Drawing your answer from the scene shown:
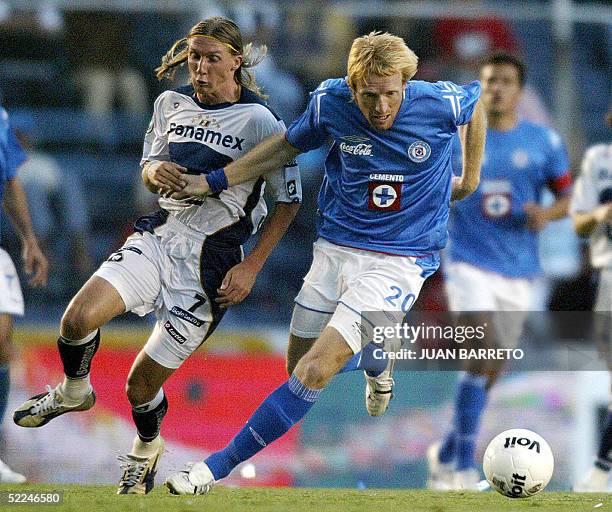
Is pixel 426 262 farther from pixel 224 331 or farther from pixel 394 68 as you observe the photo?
pixel 224 331

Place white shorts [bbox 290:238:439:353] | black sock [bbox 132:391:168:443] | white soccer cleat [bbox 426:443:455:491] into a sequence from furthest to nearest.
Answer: white soccer cleat [bbox 426:443:455:491] < black sock [bbox 132:391:168:443] < white shorts [bbox 290:238:439:353]

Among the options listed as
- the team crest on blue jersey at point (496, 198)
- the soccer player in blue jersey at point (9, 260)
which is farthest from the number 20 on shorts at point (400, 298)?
the team crest on blue jersey at point (496, 198)

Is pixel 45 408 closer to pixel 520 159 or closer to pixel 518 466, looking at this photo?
pixel 518 466

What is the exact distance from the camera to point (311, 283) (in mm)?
5930

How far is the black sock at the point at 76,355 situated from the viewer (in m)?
5.67

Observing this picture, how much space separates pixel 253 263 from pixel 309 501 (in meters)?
1.17

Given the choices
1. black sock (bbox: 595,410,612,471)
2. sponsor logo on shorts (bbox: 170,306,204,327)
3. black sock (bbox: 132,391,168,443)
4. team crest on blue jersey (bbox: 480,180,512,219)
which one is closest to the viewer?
sponsor logo on shorts (bbox: 170,306,204,327)

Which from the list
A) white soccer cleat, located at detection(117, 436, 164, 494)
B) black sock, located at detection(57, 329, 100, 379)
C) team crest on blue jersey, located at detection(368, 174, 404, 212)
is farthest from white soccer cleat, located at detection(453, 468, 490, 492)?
black sock, located at detection(57, 329, 100, 379)

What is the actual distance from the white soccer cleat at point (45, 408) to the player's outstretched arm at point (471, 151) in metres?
2.11

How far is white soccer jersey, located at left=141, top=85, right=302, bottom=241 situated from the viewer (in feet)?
19.0

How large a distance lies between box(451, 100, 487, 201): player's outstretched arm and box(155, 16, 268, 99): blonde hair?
1.02m

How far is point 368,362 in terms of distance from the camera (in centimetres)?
596

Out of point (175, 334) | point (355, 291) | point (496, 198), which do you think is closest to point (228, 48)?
point (355, 291)

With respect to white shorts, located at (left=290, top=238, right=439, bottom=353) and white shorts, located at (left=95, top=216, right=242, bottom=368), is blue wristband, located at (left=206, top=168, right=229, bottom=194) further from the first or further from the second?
white shorts, located at (left=290, top=238, right=439, bottom=353)
